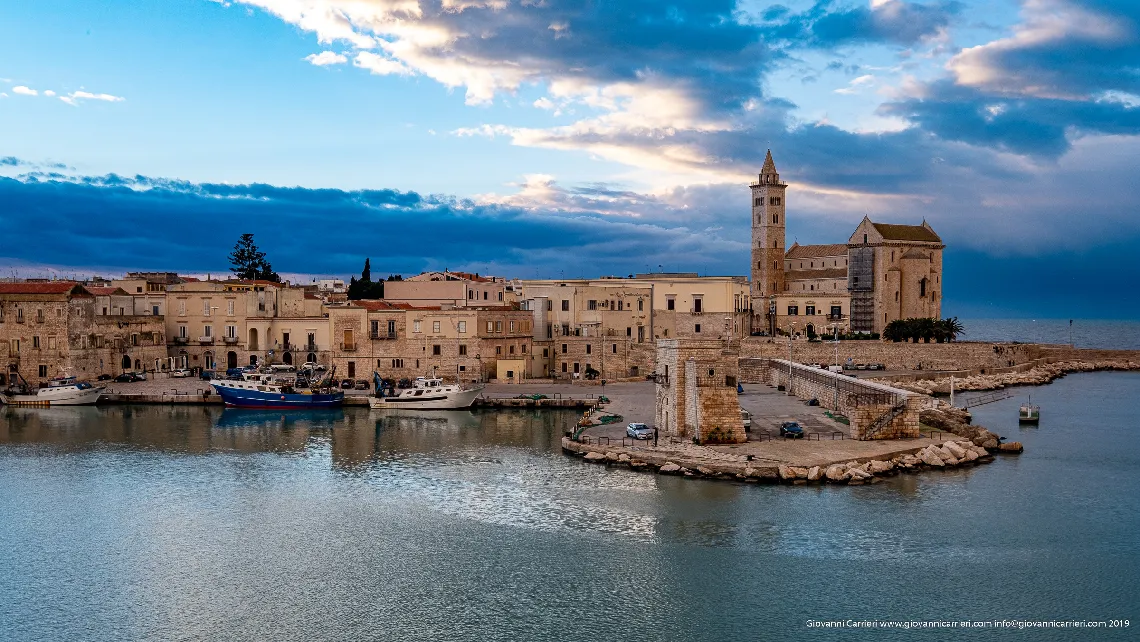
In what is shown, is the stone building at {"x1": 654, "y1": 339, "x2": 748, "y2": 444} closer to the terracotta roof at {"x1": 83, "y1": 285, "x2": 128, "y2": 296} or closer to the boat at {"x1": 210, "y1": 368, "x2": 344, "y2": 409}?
the boat at {"x1": 210, "y1": 368, "x2": 344, "y2": 409}

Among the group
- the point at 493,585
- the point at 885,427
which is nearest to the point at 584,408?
the point at 885,427

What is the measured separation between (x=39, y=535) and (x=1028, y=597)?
22.3 metres

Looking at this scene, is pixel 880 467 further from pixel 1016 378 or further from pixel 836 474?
pixel 1016 378

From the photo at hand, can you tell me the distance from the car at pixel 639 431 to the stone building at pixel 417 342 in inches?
702

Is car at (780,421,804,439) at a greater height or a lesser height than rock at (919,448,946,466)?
greater

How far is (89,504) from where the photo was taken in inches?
947

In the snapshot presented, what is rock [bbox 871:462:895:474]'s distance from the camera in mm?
25516

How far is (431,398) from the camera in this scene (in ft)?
138

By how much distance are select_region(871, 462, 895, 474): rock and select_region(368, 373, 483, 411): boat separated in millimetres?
21254

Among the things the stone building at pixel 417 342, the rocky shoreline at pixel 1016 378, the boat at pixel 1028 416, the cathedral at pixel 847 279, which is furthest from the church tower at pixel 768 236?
the boat at pixel 1028 416

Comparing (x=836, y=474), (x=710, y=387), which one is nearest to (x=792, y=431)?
(x=710, y=387)

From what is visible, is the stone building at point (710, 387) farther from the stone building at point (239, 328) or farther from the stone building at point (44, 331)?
the stone building at point (44, 331)

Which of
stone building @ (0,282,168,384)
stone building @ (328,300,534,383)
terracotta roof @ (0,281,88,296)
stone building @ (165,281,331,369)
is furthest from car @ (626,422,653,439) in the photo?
terracotta roof @ (0,281,88,296)

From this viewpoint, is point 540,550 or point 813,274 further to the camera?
point 813,274
